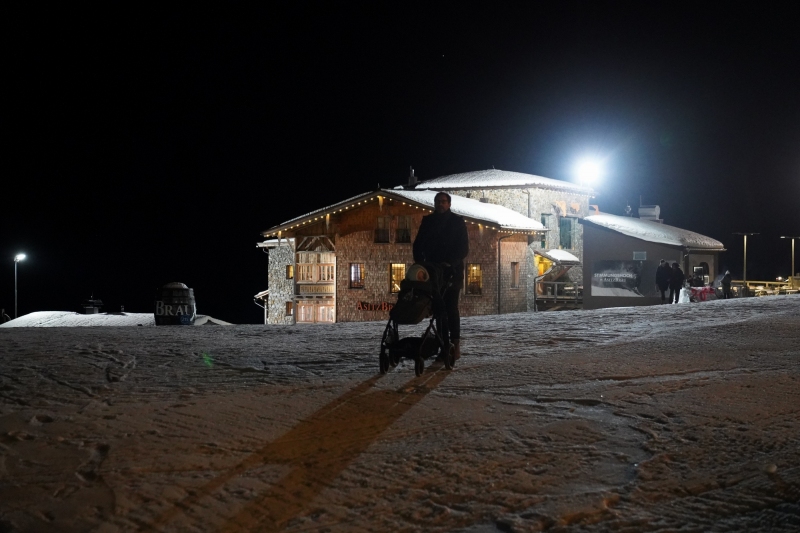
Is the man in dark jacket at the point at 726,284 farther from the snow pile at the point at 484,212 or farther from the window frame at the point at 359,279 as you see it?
the window frame at the point at 359,279

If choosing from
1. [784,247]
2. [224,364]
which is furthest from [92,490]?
[784,247]

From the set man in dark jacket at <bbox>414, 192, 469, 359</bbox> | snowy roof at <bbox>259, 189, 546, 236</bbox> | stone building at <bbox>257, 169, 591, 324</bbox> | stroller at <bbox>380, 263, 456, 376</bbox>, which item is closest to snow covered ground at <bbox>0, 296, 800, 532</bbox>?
stroller at <bbox>380, 263, 456, 376</bbox>

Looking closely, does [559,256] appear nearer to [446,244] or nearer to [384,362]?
[446,244]

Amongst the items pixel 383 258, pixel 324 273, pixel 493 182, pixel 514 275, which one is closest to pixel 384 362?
pixel 383 258

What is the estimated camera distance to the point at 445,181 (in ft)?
144

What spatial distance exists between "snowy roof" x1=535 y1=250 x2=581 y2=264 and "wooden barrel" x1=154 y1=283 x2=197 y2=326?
2359cm

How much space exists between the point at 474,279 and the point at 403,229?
3990 mm

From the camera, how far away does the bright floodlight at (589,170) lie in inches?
1884

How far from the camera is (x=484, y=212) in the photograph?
3459 centimetres

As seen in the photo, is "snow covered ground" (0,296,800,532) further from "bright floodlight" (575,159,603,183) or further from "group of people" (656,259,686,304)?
"bright floodlight" (575,159,603,183)

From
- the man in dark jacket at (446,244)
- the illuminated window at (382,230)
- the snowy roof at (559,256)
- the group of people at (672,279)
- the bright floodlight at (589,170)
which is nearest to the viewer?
the man in dark jacket at (446,244)

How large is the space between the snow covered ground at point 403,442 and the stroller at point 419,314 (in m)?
0.21

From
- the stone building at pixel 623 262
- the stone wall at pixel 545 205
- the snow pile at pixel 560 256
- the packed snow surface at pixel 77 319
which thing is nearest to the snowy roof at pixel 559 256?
the snow pile at pixel 560 256

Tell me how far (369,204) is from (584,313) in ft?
71.2
